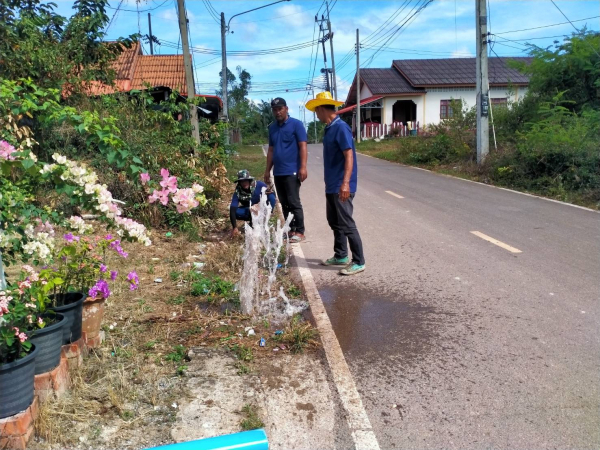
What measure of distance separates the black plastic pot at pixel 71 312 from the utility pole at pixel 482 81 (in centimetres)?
1396

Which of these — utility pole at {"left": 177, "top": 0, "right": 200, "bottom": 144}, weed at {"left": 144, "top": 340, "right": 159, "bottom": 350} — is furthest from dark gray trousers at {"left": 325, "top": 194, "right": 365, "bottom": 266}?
utility pole at {"left": 177, "top": 0, "right": 200, "bottom": 144}

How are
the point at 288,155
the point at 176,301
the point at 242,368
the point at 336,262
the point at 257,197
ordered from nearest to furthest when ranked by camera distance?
the point at 242,368
the point at 176,301
the point at 336,262
the point at 288,155
the point at 257,197

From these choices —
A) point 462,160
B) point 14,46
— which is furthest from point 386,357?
point 462,160

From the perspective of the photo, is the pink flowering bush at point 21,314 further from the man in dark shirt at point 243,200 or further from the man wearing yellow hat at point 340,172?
the man in dark shirt at point 243,200

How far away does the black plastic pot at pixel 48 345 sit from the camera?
113 inches

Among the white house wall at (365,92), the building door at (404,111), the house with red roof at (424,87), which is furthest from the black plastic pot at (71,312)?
the building door at (404,111)

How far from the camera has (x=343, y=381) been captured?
3357mm

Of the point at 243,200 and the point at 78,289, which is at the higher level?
the point at 243,200

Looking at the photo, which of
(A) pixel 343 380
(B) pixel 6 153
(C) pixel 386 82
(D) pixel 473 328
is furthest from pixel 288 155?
(C) pixel 386 82

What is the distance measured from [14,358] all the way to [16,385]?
8.3 inches

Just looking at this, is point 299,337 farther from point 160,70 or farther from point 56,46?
point 160,70

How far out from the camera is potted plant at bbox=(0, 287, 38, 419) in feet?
8.42

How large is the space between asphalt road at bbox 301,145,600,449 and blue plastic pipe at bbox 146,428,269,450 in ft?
4.64

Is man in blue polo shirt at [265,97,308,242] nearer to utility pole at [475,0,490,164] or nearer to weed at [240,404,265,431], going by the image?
weed at [240,404,265,431]
